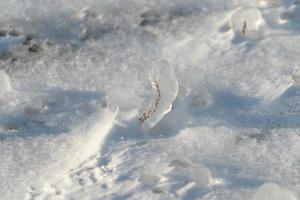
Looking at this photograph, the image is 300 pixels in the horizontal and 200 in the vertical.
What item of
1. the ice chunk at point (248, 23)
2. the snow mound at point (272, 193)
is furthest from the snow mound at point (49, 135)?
the ice chunk at point (248, 23)

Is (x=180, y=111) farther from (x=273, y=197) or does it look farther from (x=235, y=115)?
(x=273, y=197)

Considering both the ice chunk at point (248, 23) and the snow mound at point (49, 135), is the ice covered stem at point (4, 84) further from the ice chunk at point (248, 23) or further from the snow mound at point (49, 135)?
the ice chunk at point (248, 23)

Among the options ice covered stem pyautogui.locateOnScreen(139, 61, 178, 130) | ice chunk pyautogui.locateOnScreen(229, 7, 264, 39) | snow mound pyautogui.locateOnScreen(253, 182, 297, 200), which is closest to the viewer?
snow mound pyautogui.locateOnScreen(253, 182, 297, 200)

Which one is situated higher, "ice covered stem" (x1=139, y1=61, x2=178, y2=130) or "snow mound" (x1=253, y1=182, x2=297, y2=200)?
"ice covered stem" (x1=139, y1=61, x2=178, y2=130)

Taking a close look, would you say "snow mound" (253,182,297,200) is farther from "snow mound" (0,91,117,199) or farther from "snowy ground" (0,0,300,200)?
"snow mound" (0,91,117,199)

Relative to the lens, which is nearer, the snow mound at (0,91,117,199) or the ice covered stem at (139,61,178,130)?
the snow mound at (0,91,117,199)

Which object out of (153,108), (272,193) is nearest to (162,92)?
(153,108)

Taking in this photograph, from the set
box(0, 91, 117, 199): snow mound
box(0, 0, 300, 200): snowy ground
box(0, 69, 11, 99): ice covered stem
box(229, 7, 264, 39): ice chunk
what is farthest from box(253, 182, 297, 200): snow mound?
box(0, 69, 11, 99): ice covered stem

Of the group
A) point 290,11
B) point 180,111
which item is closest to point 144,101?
point 180,111
